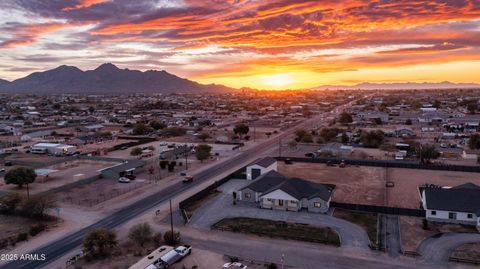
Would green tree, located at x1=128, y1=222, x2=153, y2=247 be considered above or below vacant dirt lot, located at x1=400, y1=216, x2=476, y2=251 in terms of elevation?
above

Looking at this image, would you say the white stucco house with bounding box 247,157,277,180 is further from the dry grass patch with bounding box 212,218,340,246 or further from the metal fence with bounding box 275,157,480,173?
the dry grass patch with bounding box 212,218,340,246

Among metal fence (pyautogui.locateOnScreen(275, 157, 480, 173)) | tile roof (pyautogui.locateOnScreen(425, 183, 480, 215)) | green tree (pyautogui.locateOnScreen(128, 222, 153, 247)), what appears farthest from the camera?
metal fence (pyautogui.locateOnScreen(275, 157, 480, 173))

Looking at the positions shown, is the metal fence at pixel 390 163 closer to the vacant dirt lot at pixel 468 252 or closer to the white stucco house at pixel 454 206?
the white stucco house at pixel 454 206

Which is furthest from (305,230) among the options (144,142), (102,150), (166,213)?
(144,142)

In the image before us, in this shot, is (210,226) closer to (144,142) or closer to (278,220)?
(278,220)

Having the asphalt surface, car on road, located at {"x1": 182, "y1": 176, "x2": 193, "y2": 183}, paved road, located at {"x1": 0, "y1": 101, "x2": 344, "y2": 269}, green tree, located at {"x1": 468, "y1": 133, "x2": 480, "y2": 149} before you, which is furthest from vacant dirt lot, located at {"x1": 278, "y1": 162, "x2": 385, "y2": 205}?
green tree, located at {"x1": 468, "y1": 133, "x2": 480, "y2": 149}

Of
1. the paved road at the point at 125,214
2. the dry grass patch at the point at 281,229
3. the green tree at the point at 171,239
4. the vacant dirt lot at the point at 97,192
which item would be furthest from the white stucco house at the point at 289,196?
the vacant dirt lot at the point at 97,192

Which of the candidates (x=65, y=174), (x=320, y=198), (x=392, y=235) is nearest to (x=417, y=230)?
(x=392, y=235)
